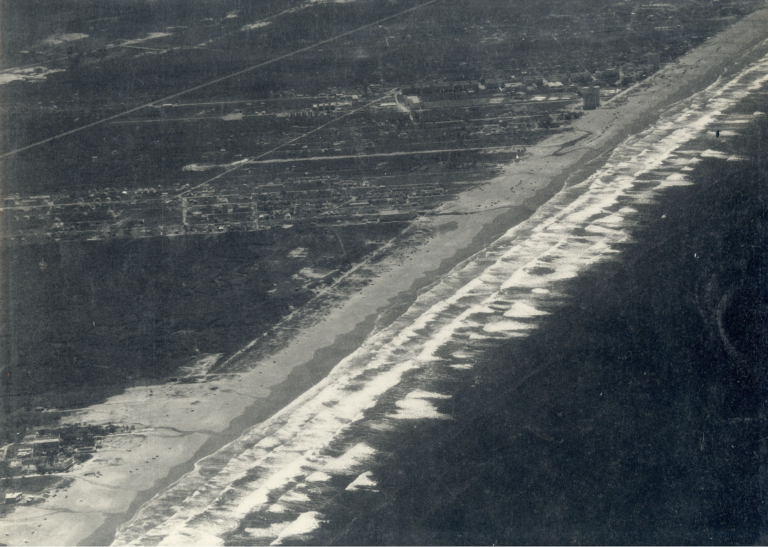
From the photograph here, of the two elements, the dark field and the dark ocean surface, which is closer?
the dark ocean surface

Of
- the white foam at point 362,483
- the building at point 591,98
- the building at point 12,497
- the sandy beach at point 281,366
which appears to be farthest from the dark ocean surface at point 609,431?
the building at point 591,98

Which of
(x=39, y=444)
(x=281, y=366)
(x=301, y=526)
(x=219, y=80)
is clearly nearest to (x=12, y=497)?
(x=39, y=444)

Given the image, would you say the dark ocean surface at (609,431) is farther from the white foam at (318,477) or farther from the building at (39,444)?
the building at (39,444)

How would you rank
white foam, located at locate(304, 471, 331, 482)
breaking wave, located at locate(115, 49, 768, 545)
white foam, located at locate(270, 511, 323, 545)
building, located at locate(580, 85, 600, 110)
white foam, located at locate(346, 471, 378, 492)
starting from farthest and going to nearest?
building, located at locate(580, 85, 600, 110) → white foam, located at locate(304, 471, 331, 482) → white foam, located at locate(346, 471, 378, 492) → breaking wave, located at locate(115, 49, 768, 545) → white foam, located at locate(270, 511, 323, 545)

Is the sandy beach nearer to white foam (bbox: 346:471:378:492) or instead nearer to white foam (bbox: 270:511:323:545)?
white foam (bbox: 270:511:323:545)

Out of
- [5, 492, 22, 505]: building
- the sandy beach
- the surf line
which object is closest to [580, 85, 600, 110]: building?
the sandy beach

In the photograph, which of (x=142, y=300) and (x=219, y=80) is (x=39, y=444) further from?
(x=219, y=80)

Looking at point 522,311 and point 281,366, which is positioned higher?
point 522,311

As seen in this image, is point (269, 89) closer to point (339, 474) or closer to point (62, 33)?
point (62, 33)

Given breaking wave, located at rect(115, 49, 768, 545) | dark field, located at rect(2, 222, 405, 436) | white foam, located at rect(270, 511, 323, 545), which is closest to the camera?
white foam, located at rect(270, 511, 323, 545)
